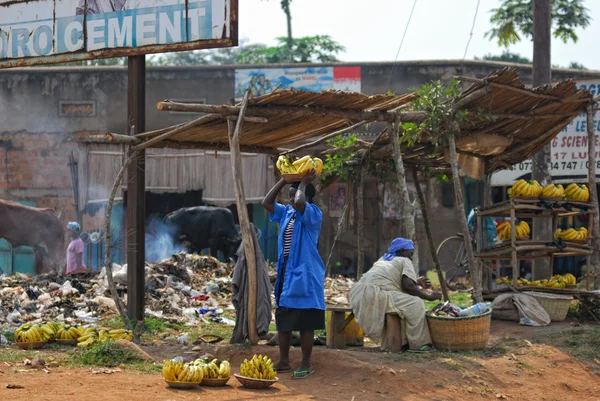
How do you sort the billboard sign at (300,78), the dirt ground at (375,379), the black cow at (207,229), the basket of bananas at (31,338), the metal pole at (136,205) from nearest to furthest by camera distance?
the dirt ground at (375,379) < the basket of bananas at (31,338) < the metal pole at (136,205) < the black cow at (207,229) < the billboard sign at (300,78)

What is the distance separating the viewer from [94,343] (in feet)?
30.2

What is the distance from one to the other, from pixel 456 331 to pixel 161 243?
1324 centimetres

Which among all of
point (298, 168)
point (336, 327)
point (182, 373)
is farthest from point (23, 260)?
point (182, 373)

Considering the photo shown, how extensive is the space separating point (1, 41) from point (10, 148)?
1144 cm

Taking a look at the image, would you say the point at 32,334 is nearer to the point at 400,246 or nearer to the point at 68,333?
the point at 68,333

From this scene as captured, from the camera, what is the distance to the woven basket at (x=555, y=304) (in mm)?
10812

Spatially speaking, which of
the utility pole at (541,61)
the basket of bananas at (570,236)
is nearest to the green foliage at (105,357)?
the basket of bananas at (570,236)

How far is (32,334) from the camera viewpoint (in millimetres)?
9367

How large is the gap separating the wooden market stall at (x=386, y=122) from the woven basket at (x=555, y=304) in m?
0.88

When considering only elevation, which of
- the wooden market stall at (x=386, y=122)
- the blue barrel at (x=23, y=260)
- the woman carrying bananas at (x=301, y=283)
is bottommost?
the blue barrel at (x=23, y=260)

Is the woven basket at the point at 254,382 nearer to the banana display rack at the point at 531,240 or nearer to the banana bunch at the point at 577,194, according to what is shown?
the banana display rack at the point at 531,240

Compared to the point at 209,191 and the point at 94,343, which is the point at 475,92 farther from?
the point at 209,191

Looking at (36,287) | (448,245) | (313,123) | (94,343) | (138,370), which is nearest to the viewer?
(138,370)

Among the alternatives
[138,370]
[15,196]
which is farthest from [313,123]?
[15,196]
